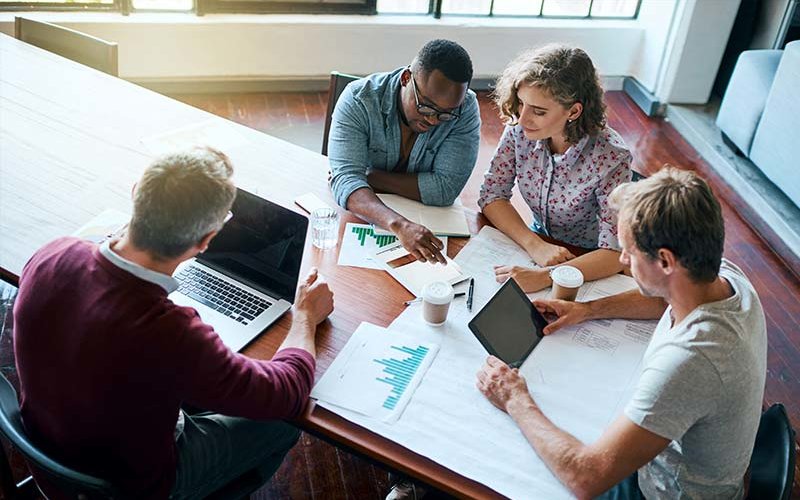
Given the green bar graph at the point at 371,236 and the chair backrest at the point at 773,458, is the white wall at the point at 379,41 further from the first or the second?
the chair backrest at the point at 773,458

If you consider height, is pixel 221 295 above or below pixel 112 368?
below

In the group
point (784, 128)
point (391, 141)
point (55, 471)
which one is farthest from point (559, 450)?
point (784, 128)

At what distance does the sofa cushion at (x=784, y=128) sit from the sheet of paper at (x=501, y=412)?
2.30m

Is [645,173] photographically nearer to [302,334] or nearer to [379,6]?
[379,6]

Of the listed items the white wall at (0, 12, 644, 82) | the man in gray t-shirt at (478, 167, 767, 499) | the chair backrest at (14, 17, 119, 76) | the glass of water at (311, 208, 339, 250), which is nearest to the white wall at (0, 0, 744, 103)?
the white wall at (0, 12, 644, 82)

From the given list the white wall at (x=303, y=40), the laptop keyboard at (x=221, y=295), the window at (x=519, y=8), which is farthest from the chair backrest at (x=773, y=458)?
the window at (x=519, y=8)

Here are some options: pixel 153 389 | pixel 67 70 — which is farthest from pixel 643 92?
pixel 153 389

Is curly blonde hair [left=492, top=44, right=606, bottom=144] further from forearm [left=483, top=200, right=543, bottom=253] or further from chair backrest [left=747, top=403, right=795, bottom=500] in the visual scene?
chair backrest [left=747, top=403, right=795, bottom=500]

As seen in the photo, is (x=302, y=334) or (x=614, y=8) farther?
(x=614, y=8)

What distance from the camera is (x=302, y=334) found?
5.70 feet

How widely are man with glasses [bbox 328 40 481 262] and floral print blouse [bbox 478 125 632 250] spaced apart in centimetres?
14

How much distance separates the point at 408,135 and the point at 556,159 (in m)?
0.49

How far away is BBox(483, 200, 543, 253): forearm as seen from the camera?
218 cm

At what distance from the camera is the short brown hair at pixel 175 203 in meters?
1.41
